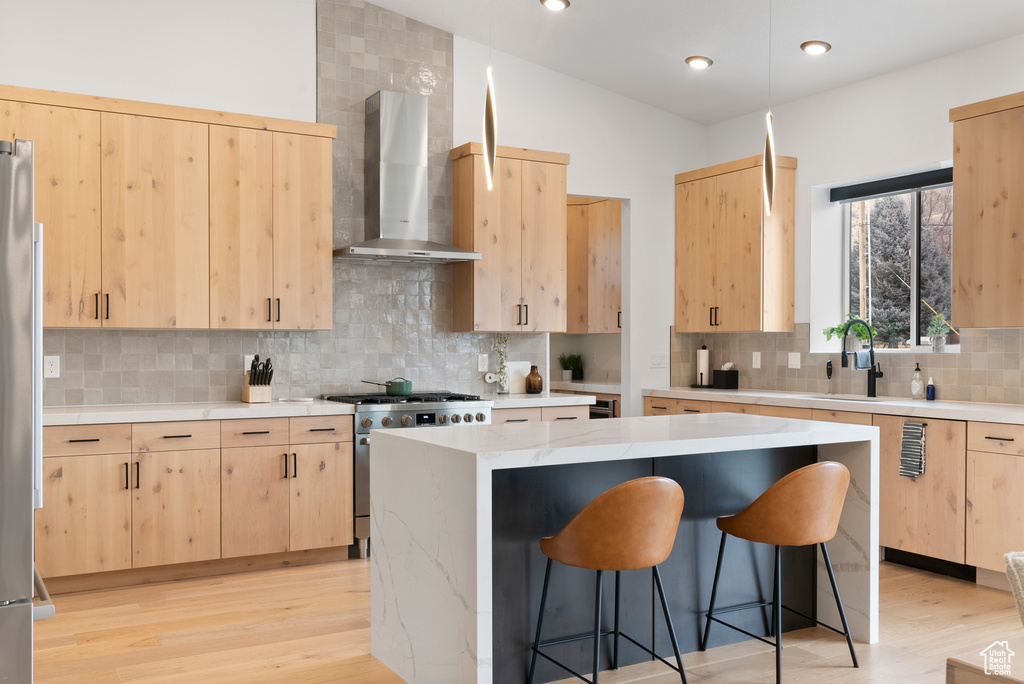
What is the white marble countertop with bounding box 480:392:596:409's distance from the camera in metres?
5.29

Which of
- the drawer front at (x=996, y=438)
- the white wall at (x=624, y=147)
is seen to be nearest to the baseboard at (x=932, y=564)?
the drawer front at (x=996, y=438)

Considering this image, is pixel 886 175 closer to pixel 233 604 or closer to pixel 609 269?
pixel 609 269

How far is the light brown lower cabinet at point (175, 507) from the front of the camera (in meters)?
4.22

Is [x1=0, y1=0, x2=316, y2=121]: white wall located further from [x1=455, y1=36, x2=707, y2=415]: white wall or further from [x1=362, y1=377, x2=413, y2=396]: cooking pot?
[x1=362, y1=377, x2=413, y2=396]: cooking pot

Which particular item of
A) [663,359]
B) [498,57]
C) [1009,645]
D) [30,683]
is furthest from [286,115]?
[1009,645]

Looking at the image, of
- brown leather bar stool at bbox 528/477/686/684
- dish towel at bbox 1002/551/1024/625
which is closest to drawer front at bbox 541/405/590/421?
brown leather bar stool at bbox 528/477/686/684

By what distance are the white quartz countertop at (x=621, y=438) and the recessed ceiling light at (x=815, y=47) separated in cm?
258

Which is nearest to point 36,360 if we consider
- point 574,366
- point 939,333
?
point 939,333

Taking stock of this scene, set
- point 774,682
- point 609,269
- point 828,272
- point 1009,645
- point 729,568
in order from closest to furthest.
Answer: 1. point 1009,645
2. point 774,682
3. point 729,568
4. point 828,272
5. point 609,269

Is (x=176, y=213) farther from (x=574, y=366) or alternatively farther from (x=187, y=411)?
(x=574, y=366)

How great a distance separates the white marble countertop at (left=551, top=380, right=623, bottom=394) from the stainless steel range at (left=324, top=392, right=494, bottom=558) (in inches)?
72.7

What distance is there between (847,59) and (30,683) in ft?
17.4

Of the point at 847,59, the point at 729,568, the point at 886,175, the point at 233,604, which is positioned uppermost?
the point at 847,59

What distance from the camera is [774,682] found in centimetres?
303
